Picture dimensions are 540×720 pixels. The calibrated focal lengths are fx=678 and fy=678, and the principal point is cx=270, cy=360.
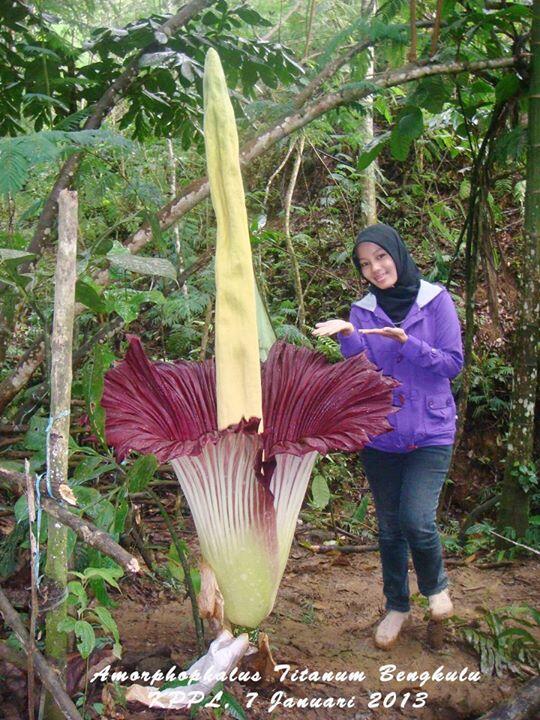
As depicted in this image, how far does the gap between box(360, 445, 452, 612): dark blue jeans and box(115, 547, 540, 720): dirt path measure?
0.61 feet

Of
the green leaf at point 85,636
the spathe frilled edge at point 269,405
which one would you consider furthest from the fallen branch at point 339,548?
the green leaf at point 85,636

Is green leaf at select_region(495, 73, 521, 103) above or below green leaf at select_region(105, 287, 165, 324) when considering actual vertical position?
above

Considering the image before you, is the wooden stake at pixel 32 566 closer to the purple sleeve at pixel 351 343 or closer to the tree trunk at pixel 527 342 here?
the purple sleeve at pixel 351 343

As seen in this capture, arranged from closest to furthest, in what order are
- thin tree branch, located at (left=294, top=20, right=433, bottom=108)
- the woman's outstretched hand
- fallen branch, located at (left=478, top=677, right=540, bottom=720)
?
fallen branch, located at (left=478, top=677, right=540, bottom=720) → the woman's outstretched hand → thin tree branch, located at (left=294, top=20, right=433, bottom=108)

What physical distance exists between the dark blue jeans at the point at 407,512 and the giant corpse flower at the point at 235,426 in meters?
0.65

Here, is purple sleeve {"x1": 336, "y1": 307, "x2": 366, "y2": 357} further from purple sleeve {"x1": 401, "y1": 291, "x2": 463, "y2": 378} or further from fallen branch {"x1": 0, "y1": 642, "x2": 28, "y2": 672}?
fallen branch {"x1": 0, "y1": 642, "x2": 28, "y2": 672}

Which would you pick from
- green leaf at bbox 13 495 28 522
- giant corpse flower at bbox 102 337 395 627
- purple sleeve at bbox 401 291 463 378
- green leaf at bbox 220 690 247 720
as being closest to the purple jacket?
purple sleeve at bbox 401 291 463 378

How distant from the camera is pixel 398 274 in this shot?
2303mm

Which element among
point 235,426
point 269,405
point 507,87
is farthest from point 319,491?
point 507,87

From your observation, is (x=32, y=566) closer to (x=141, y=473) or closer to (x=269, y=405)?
(x=141, y=473)

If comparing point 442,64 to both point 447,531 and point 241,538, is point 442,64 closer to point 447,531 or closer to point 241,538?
point 241,538

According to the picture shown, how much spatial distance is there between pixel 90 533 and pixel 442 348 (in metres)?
1.49

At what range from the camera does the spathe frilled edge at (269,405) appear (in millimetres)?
1510

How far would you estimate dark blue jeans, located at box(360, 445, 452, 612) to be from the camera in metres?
2.24
